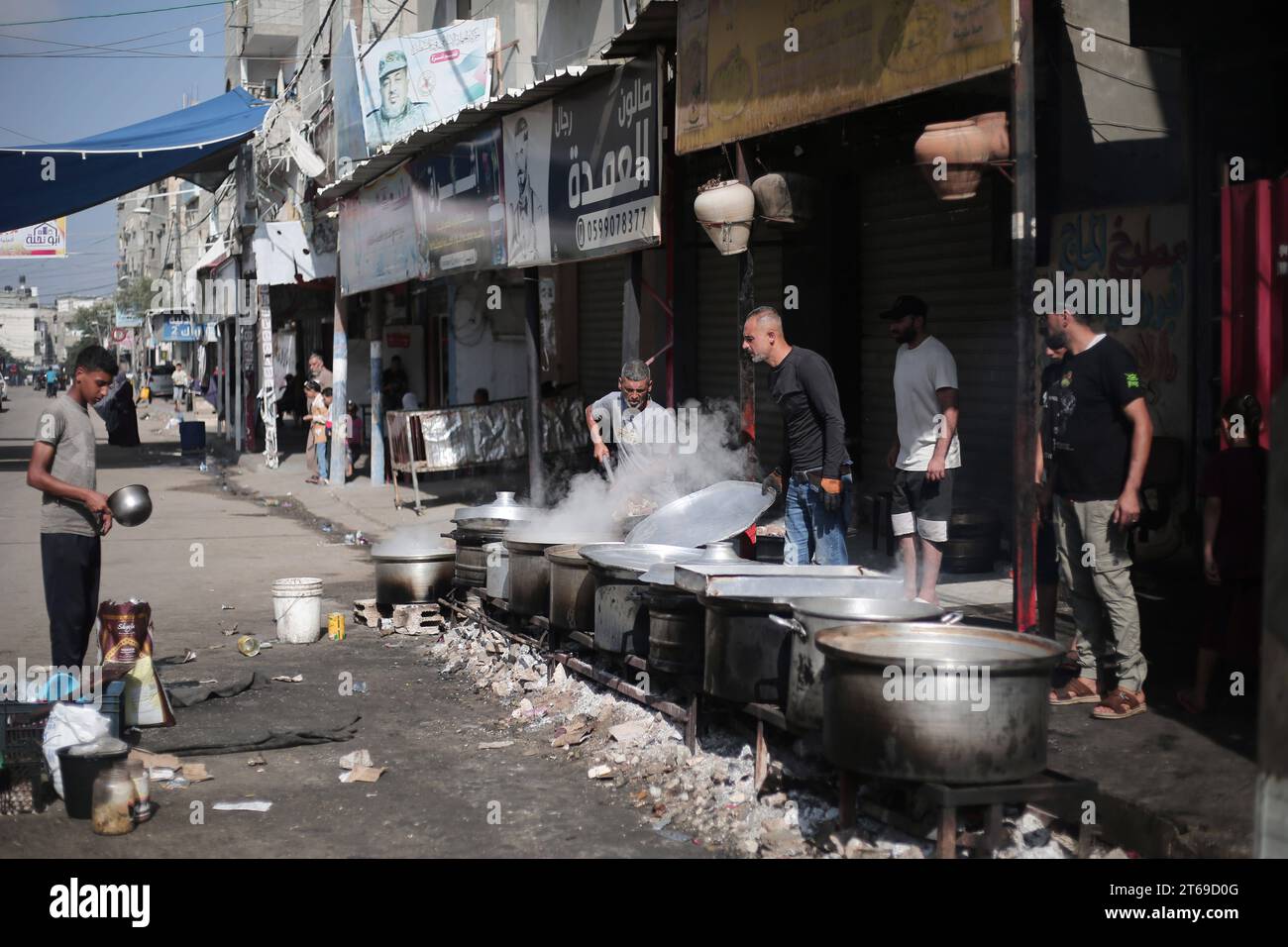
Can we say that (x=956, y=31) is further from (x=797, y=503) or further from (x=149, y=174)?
(x=149, y=174)

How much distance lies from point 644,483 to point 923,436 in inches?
99.5

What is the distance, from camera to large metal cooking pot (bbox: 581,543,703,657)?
6.73m

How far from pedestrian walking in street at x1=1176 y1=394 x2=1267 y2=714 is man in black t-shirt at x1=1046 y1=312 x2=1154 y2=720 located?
1.00 feet

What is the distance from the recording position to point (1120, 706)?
5.76 m

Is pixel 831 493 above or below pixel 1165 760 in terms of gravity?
above

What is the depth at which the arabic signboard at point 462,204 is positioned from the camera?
530 inches

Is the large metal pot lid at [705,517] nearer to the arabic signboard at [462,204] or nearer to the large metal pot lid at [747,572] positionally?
the large metal pot lid at [747,572]

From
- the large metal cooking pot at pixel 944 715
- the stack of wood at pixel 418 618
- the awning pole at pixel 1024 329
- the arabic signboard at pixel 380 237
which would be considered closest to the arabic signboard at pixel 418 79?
the arabic signboard at pixel 380 237

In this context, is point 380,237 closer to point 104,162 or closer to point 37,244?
point 104,162

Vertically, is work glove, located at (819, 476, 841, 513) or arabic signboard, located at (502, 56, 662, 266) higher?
arabic signboard, located at (502, 56, 662, 266)

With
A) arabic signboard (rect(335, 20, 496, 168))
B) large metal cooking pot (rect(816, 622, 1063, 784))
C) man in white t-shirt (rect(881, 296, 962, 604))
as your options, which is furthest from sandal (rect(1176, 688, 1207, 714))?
arabic signboard (rect(335, 20, 496, 168))

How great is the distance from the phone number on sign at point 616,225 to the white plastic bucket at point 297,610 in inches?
142

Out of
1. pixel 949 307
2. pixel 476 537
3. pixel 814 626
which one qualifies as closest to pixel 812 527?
pixel 814 626

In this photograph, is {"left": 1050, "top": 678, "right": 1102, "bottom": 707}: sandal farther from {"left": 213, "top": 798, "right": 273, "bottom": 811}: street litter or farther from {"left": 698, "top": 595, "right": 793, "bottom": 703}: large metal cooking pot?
{"left": 213, "top": 798, "right": 273, "bottom": 811}: street litter
